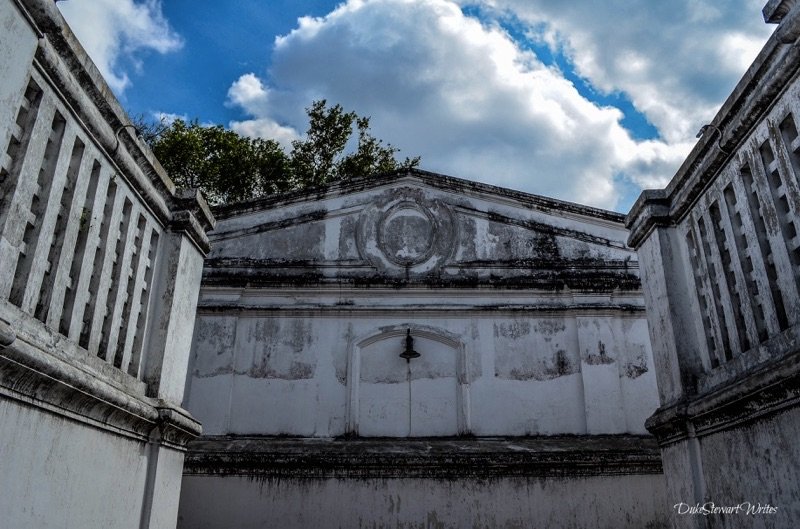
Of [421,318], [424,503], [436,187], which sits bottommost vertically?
[424,503]

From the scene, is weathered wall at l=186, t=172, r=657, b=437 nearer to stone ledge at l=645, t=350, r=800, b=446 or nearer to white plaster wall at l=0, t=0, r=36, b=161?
stone ledge at l=645, t=350, r=800, b=446

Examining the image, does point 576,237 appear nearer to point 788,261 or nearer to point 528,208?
point 528,208

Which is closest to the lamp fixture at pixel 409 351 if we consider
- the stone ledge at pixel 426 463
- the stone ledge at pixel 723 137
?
the stone ledge at pixel 426 463

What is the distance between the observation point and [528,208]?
12352 mm

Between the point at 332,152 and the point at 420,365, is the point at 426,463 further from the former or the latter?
the point at 332,152

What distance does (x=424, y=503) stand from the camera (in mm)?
9586

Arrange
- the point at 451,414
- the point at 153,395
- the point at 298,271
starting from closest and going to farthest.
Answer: the point at 153,395
the point at 451,414
the point at 298,271

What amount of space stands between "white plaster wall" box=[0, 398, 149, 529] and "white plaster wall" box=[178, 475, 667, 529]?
522 centimetres

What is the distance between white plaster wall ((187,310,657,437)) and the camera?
10672 millimetres

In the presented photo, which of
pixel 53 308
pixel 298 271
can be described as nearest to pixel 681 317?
pixel 53 308

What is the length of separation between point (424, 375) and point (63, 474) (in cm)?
766

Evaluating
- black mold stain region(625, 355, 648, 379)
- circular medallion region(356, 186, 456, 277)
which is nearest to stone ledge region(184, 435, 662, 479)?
black mold stain region(625, 355, 648, 379)

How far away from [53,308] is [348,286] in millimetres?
7678

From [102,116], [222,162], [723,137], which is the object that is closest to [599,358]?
[723,137]
